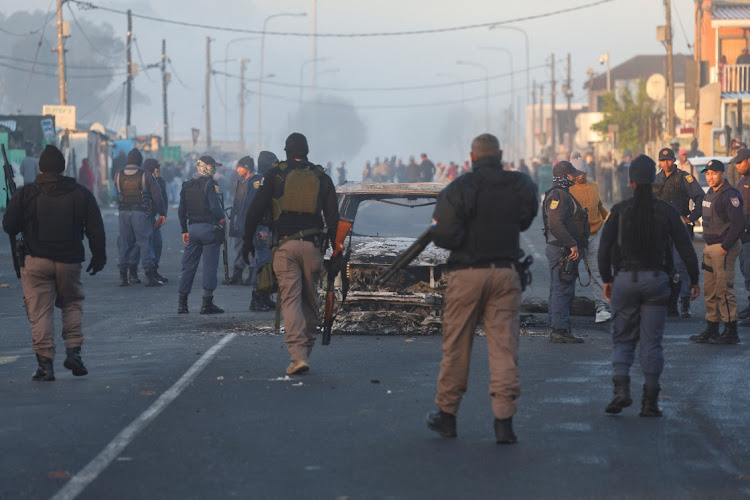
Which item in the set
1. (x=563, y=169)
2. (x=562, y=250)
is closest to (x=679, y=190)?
(x=563, y=169)

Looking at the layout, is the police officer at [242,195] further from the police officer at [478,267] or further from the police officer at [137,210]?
the police officer at [478,267]

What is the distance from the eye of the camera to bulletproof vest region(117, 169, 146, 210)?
60.9 ft

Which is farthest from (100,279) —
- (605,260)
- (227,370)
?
(605,260)

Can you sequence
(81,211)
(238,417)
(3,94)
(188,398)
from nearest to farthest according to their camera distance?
(238,417), (188,398), (81,211), (3,94)

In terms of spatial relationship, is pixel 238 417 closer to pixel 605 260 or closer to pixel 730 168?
pixel 605 260

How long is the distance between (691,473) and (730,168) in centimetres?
2252

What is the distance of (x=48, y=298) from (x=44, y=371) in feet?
1.81

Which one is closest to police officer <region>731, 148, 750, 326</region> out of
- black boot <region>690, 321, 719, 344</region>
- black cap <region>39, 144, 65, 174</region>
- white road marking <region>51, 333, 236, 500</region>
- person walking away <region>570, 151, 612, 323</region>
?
black boot <region>690, 321, 719, 344</region>

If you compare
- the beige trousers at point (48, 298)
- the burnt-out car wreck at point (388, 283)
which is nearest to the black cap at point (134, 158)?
the burnt-out car wreck at point (388, 283)

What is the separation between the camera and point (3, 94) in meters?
164

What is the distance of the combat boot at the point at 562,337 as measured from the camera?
12250mm

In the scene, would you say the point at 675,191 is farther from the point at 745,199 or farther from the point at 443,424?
the point at 443,424

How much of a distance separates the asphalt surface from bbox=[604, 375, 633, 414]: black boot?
0.26 feet

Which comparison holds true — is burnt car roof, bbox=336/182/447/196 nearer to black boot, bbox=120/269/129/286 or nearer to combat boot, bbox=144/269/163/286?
combat boot, bbox=144/269/163/286
